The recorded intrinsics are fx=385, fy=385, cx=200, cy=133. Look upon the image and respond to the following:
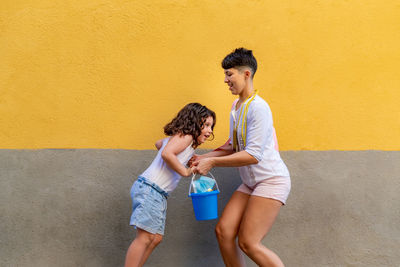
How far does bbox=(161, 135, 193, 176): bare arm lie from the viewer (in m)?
2.89

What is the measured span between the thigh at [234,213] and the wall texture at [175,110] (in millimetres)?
458

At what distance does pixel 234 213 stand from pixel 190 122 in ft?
2.59

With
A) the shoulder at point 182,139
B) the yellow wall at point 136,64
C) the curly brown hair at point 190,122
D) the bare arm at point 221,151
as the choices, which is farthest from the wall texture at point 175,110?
the shoulder at point 182,139

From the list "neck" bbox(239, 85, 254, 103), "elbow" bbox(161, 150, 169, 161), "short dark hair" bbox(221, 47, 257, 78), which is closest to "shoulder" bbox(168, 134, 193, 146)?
"elbow" bbox(161, 150, 169, 161)

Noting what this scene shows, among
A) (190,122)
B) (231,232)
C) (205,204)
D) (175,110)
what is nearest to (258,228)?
(231,232)

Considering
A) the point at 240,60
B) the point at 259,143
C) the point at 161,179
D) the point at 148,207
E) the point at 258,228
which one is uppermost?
the point at 240,60

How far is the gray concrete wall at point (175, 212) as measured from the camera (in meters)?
3.43

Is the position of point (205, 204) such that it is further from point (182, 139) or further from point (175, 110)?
point (175, 110)

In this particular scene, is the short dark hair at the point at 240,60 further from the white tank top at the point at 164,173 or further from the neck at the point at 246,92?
the white tank top at the point at 164,173

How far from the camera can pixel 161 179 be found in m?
2.97

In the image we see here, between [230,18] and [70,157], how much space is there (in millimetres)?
1934

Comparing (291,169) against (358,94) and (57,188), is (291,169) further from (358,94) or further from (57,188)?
(57,188)

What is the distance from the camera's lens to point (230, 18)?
3529 mm

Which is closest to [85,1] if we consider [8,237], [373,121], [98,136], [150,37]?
[150,37]
